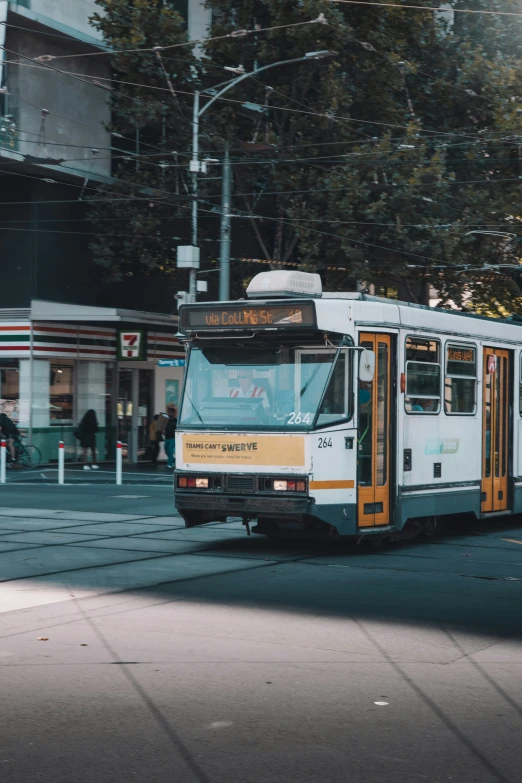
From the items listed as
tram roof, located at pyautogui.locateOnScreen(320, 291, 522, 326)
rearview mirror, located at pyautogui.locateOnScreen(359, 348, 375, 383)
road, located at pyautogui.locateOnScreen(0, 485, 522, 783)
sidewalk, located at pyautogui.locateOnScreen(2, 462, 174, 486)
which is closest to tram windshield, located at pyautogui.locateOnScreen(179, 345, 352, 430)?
rearview mirror, located at pyautogui.locateOnScreen(359, 348, 375, 383)

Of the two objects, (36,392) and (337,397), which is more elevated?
(36,392)

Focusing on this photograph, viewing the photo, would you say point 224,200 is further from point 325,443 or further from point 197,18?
point 325,443

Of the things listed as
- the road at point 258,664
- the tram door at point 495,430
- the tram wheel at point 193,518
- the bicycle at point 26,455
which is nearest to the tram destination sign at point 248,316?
the tram wheel at point 193,518

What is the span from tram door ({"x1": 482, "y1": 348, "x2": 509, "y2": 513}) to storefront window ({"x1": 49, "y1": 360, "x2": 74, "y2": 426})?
16.8 m

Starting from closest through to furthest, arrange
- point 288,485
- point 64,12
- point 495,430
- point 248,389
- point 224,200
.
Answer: point 288,485 < point 248,389 < point 495,430 < point 224,200 < point 64,12

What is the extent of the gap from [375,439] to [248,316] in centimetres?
197

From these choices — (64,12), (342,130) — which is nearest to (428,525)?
(342,130)

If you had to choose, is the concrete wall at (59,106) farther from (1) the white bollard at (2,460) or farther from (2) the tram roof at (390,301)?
(2) the tram roof at (390,301)

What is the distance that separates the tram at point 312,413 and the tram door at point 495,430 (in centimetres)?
132

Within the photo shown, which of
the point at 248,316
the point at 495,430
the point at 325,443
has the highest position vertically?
the point at 248,316

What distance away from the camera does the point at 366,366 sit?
494 inches

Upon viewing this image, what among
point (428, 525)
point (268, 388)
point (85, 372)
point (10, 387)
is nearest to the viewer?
point (268, 388)

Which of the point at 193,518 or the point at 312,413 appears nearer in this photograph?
the point at 312,413

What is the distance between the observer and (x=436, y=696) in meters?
6.63
